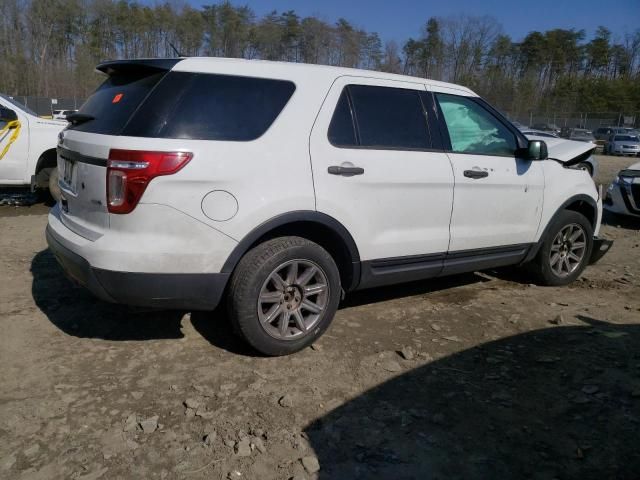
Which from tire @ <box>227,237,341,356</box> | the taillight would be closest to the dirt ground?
tire @ <box>227,237,341,356</box>

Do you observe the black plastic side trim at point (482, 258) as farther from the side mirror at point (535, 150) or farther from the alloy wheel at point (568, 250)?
the side mirror at point (535, 150)

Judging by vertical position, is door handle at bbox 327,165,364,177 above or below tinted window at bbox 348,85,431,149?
below

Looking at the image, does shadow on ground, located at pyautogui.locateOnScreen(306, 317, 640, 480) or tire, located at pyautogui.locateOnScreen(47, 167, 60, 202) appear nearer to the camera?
shadow on ground, located at pyautogui.locateOnScreen(306, 317, 640, 480)

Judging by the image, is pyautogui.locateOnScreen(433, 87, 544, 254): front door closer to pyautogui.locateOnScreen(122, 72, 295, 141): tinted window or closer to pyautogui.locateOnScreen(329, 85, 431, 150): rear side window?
pyautogui.locateOnScreen(329, 85, 431, 150): rear side window

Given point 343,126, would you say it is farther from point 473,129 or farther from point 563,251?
point 563,251

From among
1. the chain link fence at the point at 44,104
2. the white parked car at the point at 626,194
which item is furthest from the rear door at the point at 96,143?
the chain link fence at the point at 44,104

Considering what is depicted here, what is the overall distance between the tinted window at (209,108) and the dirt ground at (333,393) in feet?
4.79

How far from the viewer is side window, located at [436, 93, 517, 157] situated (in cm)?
422

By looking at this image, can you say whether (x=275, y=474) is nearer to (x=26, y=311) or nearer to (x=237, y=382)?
(x=237, y=382)

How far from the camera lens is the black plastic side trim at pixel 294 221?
124 inches

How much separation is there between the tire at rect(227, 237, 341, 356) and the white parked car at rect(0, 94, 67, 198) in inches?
218

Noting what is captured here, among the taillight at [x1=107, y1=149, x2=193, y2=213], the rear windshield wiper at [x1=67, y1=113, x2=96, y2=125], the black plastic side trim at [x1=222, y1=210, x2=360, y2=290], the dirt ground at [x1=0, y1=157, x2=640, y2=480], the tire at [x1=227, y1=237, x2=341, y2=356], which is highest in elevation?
the rear windshield wiper at [x1=67, y1=113, x2=96, y2=125]

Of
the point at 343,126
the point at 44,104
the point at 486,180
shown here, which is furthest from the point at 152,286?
the point at 44,104

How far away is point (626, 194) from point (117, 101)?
7.85 metres
